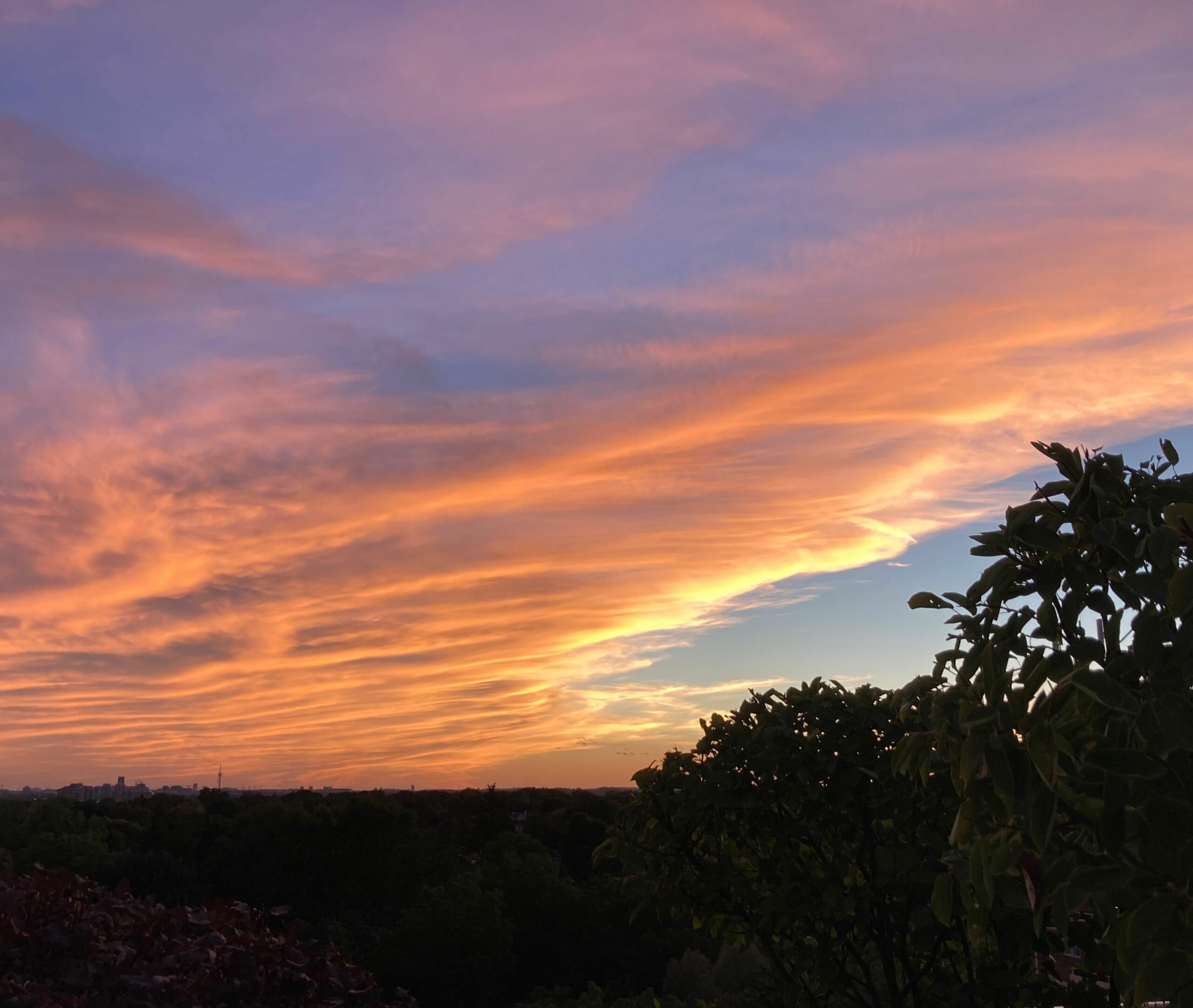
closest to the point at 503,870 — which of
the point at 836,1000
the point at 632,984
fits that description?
the point at 632,984

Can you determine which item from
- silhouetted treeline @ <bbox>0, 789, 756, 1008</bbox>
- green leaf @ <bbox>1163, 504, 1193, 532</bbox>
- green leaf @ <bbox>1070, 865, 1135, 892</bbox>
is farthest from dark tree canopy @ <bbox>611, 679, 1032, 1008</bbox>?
green leaf @ <bbox>1163, 504, 1193, 532</bbox>

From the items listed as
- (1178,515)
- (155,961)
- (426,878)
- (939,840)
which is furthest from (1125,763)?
(426,878)

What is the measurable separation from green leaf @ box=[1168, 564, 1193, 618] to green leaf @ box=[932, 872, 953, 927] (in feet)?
4.96

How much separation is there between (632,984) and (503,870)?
3.85m

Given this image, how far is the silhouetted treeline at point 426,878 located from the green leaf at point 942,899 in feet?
13.8

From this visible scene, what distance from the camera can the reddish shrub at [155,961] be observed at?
18.3ft

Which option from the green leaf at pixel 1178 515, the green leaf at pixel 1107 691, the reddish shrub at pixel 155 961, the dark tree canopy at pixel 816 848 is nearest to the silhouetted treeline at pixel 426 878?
the dark tree canopy at pixel 816 848

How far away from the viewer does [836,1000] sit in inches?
260

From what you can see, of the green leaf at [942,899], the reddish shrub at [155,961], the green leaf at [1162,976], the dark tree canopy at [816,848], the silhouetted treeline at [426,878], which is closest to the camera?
the green leaf at [1162,976]

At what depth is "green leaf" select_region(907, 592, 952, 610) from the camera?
3750mm

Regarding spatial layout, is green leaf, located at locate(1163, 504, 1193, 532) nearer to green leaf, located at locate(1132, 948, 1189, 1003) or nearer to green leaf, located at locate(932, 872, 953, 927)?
green leaf, located at locate(1132, 948, 1189, 1003)

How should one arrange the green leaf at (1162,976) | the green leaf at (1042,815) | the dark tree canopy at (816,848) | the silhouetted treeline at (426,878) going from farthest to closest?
the silhouetted treeline at (426,878) < the dark tree canopy at (816,848) < the green leaf at (1042,815) < the green leaf at (1162,976)

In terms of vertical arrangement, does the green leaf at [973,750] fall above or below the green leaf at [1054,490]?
below

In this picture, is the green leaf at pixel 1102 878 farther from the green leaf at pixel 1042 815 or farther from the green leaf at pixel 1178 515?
the green leaf at pixel 1178 515
